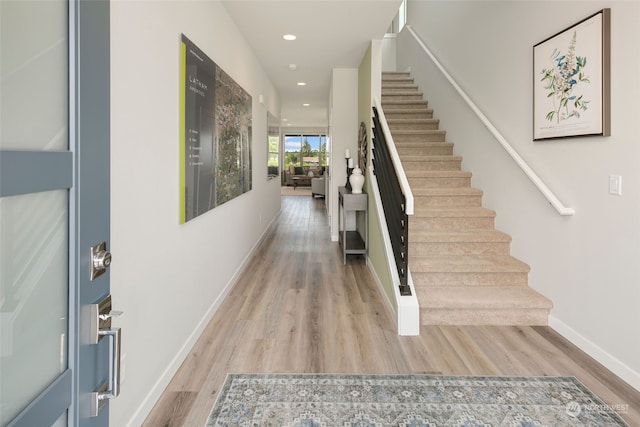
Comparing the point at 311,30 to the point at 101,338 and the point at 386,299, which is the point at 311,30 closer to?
the point at 386,299

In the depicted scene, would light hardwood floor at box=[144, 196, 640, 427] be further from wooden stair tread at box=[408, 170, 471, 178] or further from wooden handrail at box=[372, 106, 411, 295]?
wooden stair tread at box=[408, 170, 471, 178]

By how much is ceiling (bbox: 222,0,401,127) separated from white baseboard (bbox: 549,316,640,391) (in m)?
2.80

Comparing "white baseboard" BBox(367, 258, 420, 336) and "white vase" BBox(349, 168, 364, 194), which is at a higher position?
"white vase" BBox(349, 168, 364, 194)

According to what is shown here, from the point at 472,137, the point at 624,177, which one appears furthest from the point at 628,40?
the point at 472,137

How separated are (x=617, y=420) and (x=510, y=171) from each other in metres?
2.11

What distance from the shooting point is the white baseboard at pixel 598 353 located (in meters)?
2.12

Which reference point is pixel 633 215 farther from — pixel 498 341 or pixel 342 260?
pixel 342 260

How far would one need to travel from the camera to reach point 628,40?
2.18 metres

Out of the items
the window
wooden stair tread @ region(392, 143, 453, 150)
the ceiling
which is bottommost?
wooden stair tread @ region(392, 143, 453, 150)

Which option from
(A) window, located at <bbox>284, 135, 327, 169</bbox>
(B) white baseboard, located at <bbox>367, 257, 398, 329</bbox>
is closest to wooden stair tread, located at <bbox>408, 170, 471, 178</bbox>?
(B) white baseboard, located at <bbox>367, 257, 398, 329</bbox>

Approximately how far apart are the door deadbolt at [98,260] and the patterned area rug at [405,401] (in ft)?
3.98

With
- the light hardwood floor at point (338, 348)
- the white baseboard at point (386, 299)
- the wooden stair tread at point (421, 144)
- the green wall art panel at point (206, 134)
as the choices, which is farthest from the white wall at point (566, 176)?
the green wall art panel at point (206, 134)
